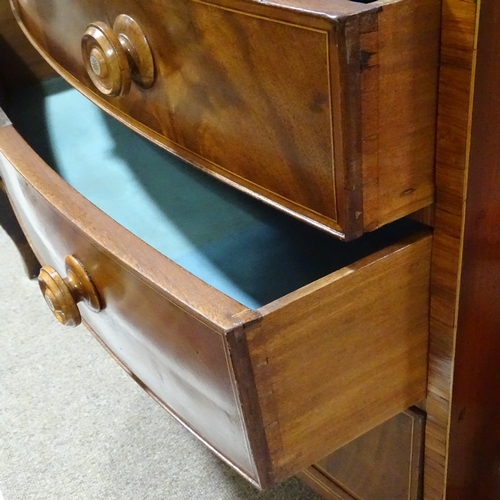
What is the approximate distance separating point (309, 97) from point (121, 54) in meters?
0.19

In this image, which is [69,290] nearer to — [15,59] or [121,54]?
[121,54]

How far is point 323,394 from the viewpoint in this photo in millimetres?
431

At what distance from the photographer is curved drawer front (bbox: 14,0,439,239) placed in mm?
316

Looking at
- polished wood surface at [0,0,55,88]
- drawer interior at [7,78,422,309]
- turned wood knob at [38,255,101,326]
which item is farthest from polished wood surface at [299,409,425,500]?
polished wood surface at [0,0,55,88]

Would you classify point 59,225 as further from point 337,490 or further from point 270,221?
point 337,490

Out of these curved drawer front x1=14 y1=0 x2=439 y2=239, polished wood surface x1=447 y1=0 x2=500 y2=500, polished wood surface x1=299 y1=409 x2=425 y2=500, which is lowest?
polished wood surface x1=299 y1=409 x2=425 y2=500

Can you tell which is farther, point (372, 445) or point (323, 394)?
point (372, 445)

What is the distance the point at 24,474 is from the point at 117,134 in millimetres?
486


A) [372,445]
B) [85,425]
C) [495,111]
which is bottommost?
[85,425]

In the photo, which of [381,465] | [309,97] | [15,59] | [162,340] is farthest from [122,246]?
[15,59]

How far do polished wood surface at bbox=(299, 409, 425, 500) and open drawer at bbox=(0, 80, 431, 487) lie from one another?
0.26ft

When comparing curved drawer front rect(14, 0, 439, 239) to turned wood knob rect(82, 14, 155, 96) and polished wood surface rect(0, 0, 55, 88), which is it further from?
polished wood surface rect(0, 0, 55, 88)

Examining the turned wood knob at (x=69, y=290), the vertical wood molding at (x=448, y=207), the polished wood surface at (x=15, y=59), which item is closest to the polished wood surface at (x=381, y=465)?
the vertical wood molding at (x=448, y=207)

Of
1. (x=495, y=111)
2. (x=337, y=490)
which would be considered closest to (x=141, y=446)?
(x=337, y=490)
